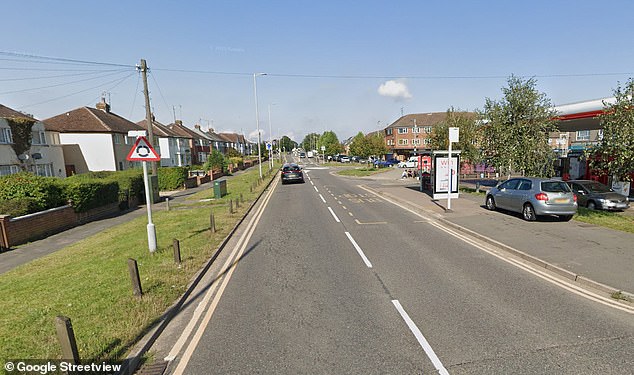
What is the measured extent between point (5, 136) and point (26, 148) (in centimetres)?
161

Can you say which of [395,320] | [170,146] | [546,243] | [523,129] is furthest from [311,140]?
[395,320]

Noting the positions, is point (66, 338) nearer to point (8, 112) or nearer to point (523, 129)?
point (523, 129)

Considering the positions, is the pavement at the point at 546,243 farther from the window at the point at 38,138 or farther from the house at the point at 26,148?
the window at the point at 38,138

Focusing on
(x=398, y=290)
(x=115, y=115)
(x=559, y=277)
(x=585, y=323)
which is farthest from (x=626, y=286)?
(x=115, y=115)

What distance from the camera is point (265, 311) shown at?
4902mm

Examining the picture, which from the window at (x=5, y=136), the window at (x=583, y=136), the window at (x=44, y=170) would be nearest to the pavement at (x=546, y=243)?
the window at (x=5, y=136)

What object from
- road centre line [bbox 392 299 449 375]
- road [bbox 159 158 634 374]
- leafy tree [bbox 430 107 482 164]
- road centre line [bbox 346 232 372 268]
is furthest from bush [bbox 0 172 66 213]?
leafy tree [bbox 430 107 482 164]

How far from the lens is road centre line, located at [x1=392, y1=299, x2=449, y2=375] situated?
3.49 metres

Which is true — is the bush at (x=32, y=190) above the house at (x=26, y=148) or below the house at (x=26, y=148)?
below

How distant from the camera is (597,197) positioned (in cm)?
1312

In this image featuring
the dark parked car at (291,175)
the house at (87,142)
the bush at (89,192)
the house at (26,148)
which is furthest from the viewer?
the house at (87,142)

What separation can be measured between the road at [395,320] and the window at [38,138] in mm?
29164

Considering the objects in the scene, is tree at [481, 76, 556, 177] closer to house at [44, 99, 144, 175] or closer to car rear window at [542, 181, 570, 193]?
car rear window at [542, 181, 570, 193]

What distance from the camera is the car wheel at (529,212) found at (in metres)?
10.8
